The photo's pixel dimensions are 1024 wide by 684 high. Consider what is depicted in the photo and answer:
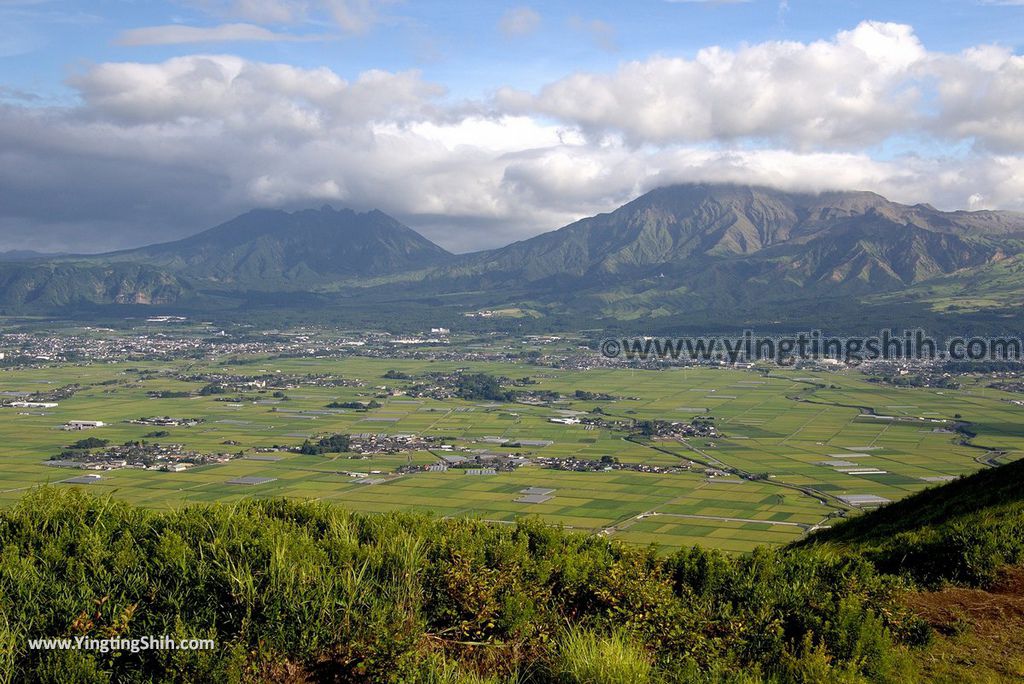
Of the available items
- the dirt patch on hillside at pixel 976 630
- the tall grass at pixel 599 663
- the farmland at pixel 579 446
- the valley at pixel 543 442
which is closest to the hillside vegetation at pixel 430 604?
the tall grass at pixel 599 663

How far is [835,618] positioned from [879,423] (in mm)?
91728

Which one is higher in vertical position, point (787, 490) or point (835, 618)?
point (835, 618)

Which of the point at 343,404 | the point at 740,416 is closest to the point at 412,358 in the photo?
the point at 343,404

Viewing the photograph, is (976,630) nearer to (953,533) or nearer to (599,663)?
(953,533)

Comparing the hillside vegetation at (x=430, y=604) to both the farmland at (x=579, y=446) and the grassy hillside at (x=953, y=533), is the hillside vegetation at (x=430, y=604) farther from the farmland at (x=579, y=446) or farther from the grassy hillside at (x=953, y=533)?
the farmland at (x=579, y=446)

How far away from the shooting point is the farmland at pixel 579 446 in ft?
174

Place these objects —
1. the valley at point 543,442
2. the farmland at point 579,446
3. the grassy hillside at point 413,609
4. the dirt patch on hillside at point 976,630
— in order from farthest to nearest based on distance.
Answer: the valley at point 543,442, the farmland at point 579,446, the dirt patch on hillside at point 976,630, the grassy hillside at point 413,609

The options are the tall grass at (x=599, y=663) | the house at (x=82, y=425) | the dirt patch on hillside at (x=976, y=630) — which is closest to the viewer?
the tall grass at (x=599, y=663)

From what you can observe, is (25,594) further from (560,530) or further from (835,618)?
(835,618)

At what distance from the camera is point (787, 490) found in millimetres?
58969

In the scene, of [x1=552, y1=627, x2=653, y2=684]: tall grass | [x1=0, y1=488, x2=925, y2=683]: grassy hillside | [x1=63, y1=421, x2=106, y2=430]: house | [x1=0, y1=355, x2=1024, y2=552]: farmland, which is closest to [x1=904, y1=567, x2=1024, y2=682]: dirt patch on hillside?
[x1=0, y1=488, x2=925, y2=683]: grassy hillside

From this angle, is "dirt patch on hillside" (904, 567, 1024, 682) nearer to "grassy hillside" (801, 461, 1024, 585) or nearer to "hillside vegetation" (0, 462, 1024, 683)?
"hillside vegetation" (0, 462, 1024, 683)

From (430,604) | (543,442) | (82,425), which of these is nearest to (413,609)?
(430,604)

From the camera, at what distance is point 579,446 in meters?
79.9
